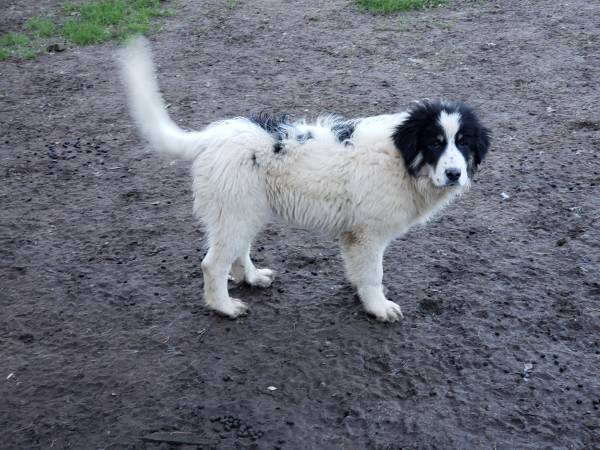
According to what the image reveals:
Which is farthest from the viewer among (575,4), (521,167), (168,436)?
(575,4)

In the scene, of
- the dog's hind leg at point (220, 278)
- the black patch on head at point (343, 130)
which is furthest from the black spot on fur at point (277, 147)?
the dog's hind leg at point (220, 278)

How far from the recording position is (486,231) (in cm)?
506

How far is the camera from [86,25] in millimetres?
9773

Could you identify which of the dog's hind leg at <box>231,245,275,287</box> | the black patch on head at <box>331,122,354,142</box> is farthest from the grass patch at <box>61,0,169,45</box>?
the black patch on head at <box>331,122,354,142</box>

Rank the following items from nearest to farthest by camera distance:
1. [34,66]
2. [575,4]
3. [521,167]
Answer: [521,167] < [34,66] < [575,4]

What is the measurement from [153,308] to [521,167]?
11.7ft

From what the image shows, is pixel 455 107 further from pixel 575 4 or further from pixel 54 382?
pixel 575 4

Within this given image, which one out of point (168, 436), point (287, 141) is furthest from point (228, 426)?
point (287, 141)

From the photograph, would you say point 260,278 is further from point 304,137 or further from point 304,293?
point 304,137

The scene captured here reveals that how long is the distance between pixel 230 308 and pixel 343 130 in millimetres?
1376

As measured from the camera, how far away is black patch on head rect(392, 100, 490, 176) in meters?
3.70

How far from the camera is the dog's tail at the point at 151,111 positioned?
3891 millimetres

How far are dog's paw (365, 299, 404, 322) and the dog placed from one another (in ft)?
0.63

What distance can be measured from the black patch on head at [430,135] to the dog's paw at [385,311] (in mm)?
892
